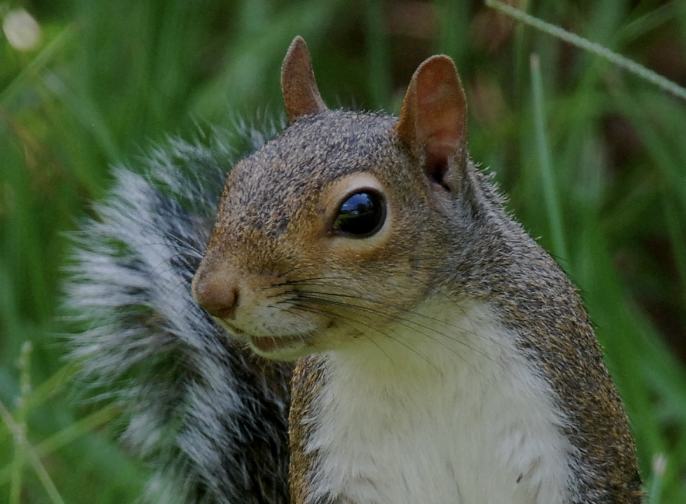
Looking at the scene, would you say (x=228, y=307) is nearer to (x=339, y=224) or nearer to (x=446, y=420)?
(x=339, y=224)

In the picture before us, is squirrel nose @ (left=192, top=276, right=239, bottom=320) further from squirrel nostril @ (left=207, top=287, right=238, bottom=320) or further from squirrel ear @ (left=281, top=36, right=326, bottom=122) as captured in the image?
squirrel ear @ (left=281, top=36, right=326, bottom=122)

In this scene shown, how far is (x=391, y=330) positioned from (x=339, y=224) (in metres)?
0.14

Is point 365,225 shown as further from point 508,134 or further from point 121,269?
point 508,134

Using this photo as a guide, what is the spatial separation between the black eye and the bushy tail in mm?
445

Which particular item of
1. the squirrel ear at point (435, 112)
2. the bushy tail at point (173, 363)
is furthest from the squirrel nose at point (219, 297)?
the bushy tail at point (173, 363)

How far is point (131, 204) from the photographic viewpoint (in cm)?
175

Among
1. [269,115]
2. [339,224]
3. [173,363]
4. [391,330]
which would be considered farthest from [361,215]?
[269,115]

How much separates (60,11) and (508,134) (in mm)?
843

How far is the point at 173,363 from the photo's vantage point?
→ 5.49ft

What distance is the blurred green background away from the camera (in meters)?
1.80

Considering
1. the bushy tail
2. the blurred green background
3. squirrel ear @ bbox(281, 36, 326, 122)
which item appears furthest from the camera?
the blurred green background

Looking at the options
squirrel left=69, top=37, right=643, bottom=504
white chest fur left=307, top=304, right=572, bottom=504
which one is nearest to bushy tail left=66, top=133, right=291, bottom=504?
squirrel left=69, top=37, right=643, bottom=504

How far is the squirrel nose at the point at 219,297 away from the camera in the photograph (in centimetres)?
113

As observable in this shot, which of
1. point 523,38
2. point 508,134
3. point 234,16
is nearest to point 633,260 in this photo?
point 508,134
